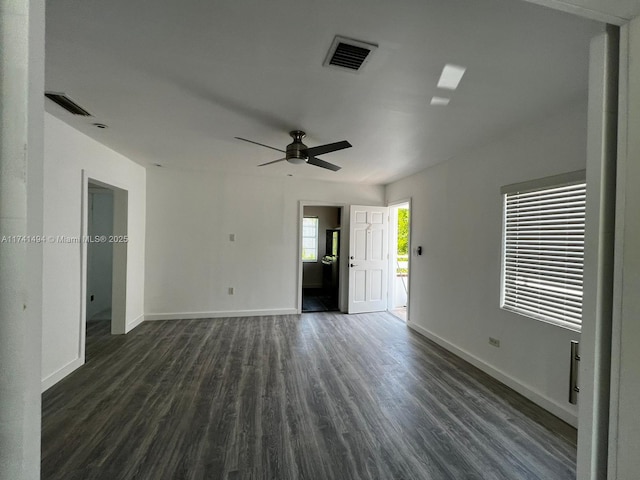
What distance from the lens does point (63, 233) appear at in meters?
2.91

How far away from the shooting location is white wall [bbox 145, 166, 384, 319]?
Result: 4.88 meters

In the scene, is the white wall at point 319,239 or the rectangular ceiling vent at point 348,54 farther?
the white wall at point 319,239

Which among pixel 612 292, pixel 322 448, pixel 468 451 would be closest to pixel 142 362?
pixel 322 448

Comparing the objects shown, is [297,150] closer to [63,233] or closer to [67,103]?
[67,103]

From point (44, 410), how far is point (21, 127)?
2.95 meters

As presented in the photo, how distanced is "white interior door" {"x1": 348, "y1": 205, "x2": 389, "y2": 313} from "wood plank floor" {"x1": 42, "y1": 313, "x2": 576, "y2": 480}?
180 cm

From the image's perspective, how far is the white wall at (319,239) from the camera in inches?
318

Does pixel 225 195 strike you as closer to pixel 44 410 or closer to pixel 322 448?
pixel 44 410

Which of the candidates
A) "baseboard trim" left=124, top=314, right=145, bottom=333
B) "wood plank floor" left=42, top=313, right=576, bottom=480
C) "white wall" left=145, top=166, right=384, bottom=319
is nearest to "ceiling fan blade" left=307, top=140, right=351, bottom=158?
"wood plank floor" left=42, top=313, right=576, bottom=480

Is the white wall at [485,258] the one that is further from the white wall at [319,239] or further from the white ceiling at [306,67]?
the white wall at [319,239]

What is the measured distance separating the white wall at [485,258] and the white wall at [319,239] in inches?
140

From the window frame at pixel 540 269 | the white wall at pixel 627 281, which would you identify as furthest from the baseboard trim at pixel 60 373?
the window frame at pixel 540 269

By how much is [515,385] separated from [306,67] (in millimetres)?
3222

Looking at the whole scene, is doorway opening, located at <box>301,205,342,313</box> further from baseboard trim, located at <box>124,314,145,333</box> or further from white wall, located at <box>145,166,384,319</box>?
baseboard trim, located at <box>124,314,145,333</box>
